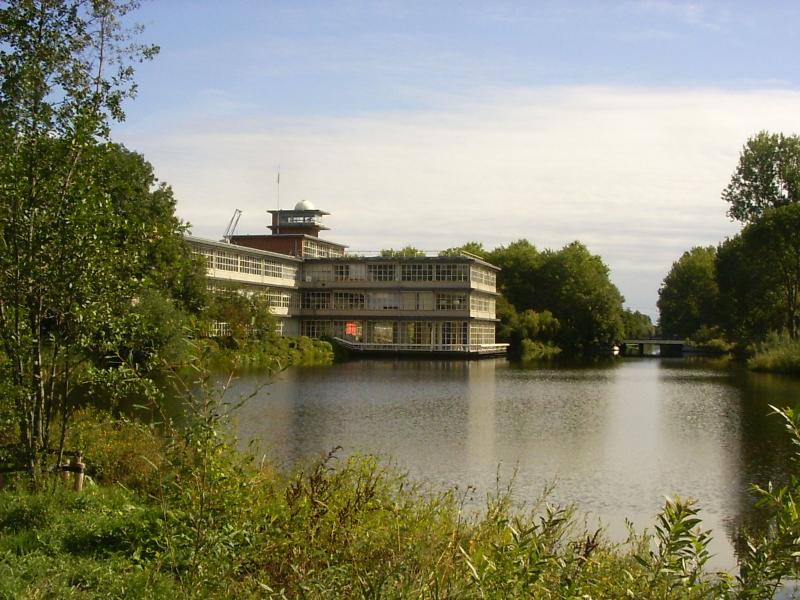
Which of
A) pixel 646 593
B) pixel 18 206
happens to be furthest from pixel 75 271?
pixel 646 593

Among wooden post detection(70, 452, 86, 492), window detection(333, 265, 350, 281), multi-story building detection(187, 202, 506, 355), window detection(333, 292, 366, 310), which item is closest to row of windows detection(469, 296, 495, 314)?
multi-story building detection(187, 202, 506, 355)

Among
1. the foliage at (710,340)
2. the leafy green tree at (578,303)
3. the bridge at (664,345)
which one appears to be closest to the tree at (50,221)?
the leafy green tree at (578,303)

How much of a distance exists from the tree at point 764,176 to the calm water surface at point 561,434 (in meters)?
27.3

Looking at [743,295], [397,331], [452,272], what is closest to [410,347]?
[397,331]

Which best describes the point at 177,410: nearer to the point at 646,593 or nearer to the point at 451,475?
the point at 451,475

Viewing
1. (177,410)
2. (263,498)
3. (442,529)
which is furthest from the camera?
(177,410)

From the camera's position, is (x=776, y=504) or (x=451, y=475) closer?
(x=776, y=504)

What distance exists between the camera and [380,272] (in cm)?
7481

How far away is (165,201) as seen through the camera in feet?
156

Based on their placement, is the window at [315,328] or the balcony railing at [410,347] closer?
the balcony railing at [410,347]

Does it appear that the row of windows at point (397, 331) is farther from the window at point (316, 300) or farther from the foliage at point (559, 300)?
the foliage at point (559, 300)

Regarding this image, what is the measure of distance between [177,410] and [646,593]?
21556 millimetres

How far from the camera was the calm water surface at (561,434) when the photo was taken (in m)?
17.8

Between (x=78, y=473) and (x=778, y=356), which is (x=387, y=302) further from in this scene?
(x=78, y=473)
